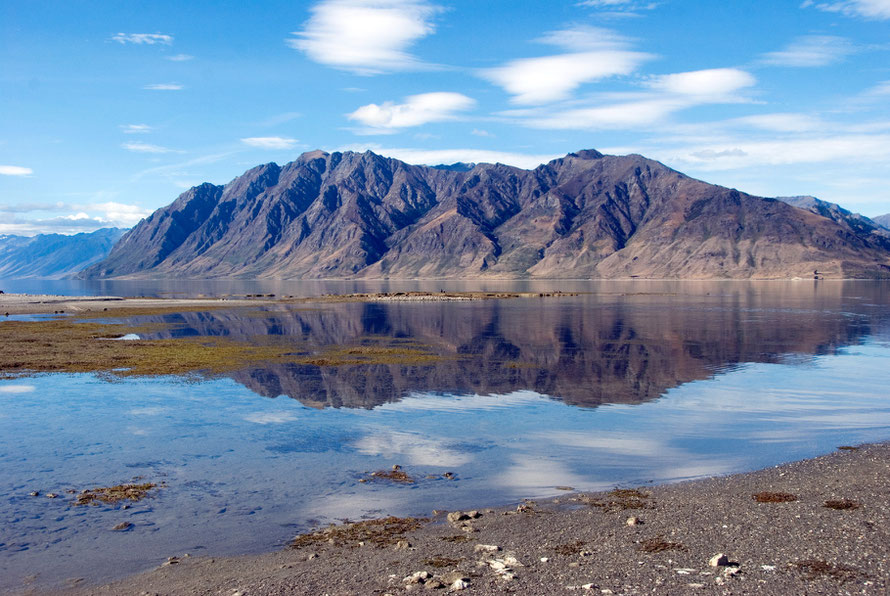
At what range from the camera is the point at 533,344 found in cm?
5581

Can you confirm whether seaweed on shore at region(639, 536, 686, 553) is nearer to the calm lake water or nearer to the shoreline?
the shoreline

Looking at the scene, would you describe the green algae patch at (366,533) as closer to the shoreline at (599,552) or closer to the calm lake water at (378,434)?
the shoreline at (599,552)

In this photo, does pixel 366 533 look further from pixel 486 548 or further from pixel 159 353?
pixel 159 353

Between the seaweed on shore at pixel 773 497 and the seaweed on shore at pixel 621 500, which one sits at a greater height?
the seaweed on shore at pixel 773 497

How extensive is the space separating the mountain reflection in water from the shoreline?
1493cm

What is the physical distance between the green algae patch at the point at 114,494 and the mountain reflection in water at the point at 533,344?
42.2 feet

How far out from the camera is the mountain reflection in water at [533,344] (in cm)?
3616

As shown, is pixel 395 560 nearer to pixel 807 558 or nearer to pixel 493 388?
pixel 807 558

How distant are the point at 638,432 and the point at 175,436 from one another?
18082 mm

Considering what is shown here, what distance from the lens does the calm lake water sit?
1677 cm

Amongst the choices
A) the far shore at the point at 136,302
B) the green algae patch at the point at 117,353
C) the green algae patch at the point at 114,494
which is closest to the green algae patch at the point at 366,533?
the green algae patch at the point at 114,494

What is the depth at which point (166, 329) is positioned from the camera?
71.9 metres

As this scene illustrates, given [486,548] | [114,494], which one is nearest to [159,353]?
[114,494]

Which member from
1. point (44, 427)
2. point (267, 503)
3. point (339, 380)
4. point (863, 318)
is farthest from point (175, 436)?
point (863, 318)
